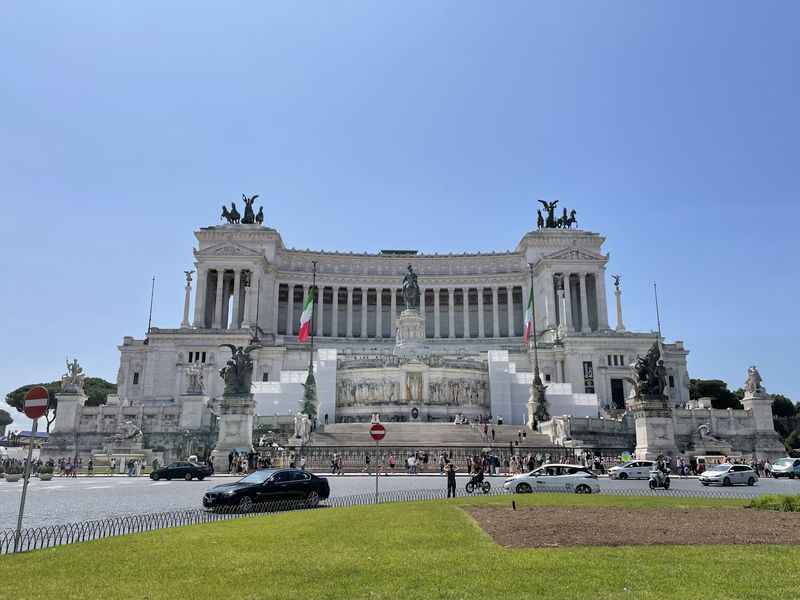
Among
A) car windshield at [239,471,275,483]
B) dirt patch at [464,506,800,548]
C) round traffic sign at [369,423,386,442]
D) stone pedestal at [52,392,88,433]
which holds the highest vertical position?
stone pedestal at [52,392,88,433]

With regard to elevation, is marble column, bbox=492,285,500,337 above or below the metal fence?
above

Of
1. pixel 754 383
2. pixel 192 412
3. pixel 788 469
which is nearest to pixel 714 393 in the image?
pixel 754 383

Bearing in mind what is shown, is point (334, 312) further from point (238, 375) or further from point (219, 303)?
point (238, 375)

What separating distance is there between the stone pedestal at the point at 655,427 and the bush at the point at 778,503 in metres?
23.4

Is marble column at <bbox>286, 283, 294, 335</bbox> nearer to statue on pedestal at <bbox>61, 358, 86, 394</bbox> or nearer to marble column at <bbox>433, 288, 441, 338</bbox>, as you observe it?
marble column at <bbox>433, 288, 441, 338</bbox>

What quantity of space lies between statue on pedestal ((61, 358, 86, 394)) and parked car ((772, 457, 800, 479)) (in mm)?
54074

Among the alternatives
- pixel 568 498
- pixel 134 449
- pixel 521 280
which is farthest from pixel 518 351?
pixel 568 498

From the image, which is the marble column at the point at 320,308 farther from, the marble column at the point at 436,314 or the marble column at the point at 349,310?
the marble column at the point at 436,314

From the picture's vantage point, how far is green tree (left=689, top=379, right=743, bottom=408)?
100 meters

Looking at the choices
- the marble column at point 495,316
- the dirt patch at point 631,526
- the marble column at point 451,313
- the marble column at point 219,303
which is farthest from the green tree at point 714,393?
the dirt patch at point 631,526

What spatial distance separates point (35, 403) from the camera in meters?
13.3

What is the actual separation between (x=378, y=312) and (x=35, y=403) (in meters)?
97.9

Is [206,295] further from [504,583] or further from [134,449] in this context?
[504,583]

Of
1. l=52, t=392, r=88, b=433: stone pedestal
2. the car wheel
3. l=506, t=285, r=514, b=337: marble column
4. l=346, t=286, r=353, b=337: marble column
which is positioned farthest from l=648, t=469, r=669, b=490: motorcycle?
l=346, t=286, r=353, b=337: marble column
